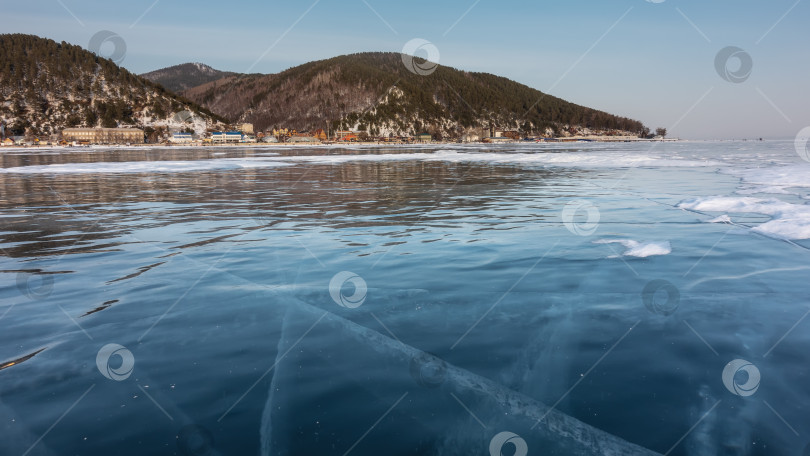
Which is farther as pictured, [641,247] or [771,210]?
[771,210]

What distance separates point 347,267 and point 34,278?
6476 millimetres

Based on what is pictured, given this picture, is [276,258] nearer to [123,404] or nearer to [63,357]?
[63,357]

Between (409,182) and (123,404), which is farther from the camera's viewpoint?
(409,182)

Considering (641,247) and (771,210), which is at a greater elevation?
(771,210)

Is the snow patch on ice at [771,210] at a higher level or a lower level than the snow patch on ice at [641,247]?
higher

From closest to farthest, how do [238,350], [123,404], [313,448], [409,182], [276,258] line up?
[313,448] → [123,404] → [238,350] → [276,258] → [409,182]

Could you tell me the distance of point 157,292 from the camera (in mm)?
8969

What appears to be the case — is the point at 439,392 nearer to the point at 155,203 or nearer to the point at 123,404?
the point at 123,404

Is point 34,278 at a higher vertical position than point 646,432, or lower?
lower

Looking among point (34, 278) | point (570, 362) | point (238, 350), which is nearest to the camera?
point (570, 362)

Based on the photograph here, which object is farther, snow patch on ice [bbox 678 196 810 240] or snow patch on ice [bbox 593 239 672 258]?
snow patch on ice [bbox 678 196 810 240]

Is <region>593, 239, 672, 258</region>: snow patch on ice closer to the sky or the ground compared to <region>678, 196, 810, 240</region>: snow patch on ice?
closer to the ground

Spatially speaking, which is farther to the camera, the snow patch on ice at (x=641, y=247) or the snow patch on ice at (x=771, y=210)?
the snow patch on ice at (x=771, y=210)

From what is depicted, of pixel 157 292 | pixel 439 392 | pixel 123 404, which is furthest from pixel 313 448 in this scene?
pixel 157 292
